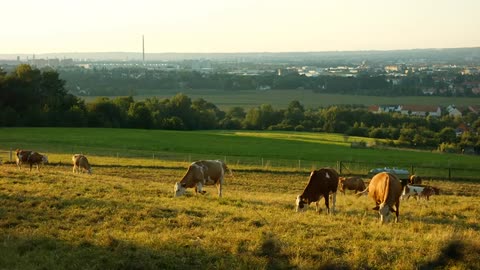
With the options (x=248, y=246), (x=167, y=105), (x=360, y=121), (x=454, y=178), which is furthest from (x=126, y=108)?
(x=248, y=246)

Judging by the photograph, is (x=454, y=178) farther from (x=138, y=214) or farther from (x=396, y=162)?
(x=138, y=214)

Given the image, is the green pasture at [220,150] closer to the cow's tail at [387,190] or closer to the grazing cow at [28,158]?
the grazing cow at [28,158]

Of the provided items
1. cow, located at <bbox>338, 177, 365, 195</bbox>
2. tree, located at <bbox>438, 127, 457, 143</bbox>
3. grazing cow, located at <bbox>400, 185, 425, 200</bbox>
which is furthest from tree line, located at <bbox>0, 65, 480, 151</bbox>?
grazing cow, located at <bbox>400, 185, 425, 200</bbox>

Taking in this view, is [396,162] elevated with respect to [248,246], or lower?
lower

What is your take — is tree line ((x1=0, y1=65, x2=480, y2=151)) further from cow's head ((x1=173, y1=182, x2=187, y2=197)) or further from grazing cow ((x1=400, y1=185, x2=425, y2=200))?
cow's head ((x1=173, y1=182, x2=187, y2=197))

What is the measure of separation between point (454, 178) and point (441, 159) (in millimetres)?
14212

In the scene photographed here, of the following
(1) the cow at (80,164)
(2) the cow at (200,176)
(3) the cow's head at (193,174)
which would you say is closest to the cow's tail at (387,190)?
(2) the cow at (200,176)

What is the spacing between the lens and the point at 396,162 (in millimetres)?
53094

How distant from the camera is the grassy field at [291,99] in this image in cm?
14688

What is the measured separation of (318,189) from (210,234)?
6060mm

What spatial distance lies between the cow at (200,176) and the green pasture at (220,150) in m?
21.2

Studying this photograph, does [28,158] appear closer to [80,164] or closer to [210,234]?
[80,164]

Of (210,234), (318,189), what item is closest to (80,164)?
(318,189)

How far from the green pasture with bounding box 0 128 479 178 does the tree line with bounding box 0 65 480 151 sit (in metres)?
12.2
